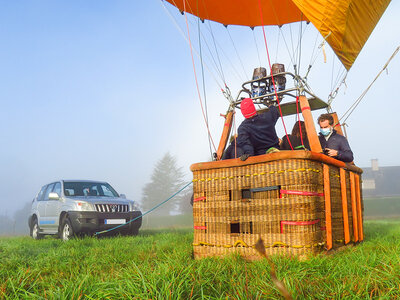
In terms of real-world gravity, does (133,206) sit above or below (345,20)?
below

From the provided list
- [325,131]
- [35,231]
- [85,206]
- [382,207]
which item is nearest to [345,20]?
[325,131]

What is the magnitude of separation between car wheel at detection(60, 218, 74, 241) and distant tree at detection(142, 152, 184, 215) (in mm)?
63206

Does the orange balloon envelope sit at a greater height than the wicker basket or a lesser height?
greater

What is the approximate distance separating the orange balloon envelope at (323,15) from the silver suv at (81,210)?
5111 mm

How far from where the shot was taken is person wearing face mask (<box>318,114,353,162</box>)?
4.61 m

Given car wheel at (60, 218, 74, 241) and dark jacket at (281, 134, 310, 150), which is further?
car wheel at (60, 218, 74, 241)

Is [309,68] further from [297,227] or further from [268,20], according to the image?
[268,20]

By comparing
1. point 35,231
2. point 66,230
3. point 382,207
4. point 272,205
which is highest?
point 272,205

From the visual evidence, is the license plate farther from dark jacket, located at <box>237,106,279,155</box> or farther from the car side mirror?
dark jacket, located at <box>237,106,279,155</box>

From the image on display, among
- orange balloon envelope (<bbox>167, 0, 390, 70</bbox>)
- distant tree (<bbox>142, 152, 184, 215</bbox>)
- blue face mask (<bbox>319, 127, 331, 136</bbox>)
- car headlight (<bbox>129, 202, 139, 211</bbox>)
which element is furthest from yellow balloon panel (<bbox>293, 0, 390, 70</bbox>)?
distant tree (<bbox>142, 152, 184, 215</bbox>)

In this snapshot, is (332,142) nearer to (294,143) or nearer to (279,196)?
(294,143)

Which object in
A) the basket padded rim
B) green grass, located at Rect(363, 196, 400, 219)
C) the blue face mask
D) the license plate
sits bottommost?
green grass, located at Rect(363, 196, 400, 219)

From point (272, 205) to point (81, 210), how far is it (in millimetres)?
5760

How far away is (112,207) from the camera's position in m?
8.37
